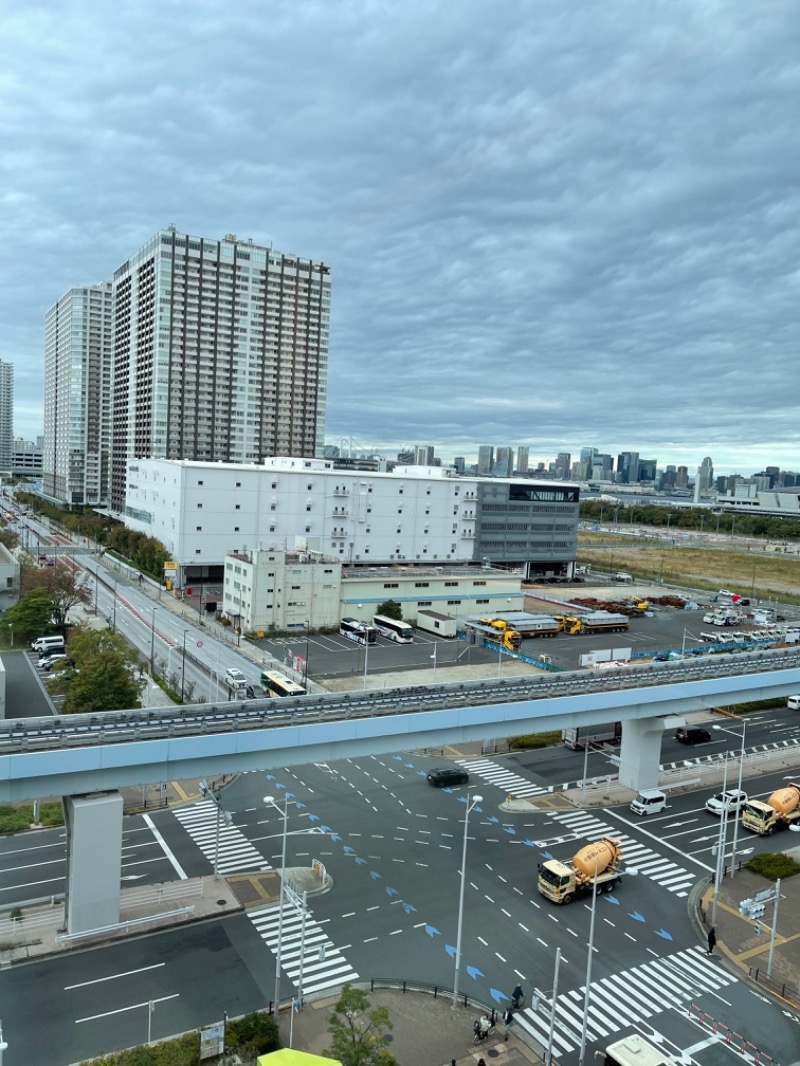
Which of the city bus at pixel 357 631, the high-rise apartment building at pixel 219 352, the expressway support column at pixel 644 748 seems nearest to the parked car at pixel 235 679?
the city bus at pixel 357 631

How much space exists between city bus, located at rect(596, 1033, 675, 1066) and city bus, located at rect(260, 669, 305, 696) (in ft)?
110

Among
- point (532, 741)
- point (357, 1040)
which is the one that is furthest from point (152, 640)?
point (357, 1040)

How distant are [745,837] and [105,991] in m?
32.4

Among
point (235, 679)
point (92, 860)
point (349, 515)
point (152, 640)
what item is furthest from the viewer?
point (349, 515)

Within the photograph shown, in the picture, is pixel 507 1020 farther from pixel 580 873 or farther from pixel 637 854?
pixel 637 854

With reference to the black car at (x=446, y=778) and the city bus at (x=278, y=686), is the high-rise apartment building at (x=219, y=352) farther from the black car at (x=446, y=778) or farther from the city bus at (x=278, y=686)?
the black car at (x=446, y=778)

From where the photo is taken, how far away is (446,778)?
43.5 m

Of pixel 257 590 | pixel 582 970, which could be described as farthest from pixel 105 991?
pixel 257 590

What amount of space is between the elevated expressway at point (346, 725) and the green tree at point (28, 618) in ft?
119

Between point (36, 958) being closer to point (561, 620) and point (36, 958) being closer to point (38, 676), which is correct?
point (38, 676)

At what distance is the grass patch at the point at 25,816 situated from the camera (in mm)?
35531

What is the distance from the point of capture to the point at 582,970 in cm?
2725

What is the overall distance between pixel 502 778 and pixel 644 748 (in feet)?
28.5

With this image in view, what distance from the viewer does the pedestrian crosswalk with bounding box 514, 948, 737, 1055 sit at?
23969mm
